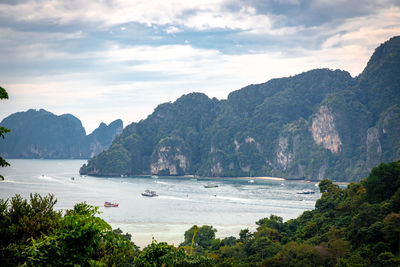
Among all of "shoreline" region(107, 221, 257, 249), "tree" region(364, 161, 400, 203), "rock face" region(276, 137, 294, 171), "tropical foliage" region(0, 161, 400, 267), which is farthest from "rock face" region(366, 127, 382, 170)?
"tree" region(364, 161, 400, 203)

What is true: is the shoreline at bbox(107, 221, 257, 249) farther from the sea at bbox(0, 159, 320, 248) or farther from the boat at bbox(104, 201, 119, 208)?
the boat at bbox(104, 201, 119, 208)

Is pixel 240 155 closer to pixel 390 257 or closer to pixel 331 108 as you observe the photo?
pixel 331 108

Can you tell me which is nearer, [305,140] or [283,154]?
[305,140]

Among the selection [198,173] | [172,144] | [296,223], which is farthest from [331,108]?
[296,223]

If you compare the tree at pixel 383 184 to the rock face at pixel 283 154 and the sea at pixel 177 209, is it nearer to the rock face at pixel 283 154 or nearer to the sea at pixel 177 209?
the sea at pixel 177 209

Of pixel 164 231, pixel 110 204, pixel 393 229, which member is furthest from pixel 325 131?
pixel 393 229

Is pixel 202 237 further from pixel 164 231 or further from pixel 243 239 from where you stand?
pixel 164 231

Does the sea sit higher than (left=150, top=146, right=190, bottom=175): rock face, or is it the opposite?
(left=150, top=146, right=190, bottom=175): rock face
